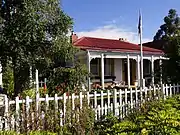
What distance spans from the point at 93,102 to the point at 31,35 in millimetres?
4440

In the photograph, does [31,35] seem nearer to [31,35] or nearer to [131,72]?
[31,35]

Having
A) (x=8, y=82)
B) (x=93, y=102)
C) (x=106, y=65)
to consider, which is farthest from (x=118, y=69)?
(x=93, y=102)

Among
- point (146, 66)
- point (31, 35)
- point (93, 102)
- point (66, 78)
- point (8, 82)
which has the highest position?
point (31, 35)

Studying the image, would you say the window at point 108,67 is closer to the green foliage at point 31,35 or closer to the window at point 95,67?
the window at point 95,67

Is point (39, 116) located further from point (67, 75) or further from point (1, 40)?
point (67, 75)

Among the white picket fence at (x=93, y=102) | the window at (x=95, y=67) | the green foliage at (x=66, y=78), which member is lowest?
the white picket fence at (x=93, y=102)

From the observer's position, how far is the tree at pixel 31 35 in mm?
12648

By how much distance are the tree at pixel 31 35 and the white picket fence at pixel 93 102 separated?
380cm

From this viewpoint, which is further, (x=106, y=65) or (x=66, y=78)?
(x=106, y=65)

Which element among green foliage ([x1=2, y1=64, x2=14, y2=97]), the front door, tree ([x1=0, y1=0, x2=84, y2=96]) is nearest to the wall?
the front door

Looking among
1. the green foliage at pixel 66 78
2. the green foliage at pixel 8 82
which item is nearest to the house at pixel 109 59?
the green foliage at pixel 8 82

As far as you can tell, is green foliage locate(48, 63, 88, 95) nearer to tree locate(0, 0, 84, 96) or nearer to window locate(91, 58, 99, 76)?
tree locate(0, 0, 84, 96)

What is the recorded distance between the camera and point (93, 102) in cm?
939

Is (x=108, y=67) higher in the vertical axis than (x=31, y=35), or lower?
lower
